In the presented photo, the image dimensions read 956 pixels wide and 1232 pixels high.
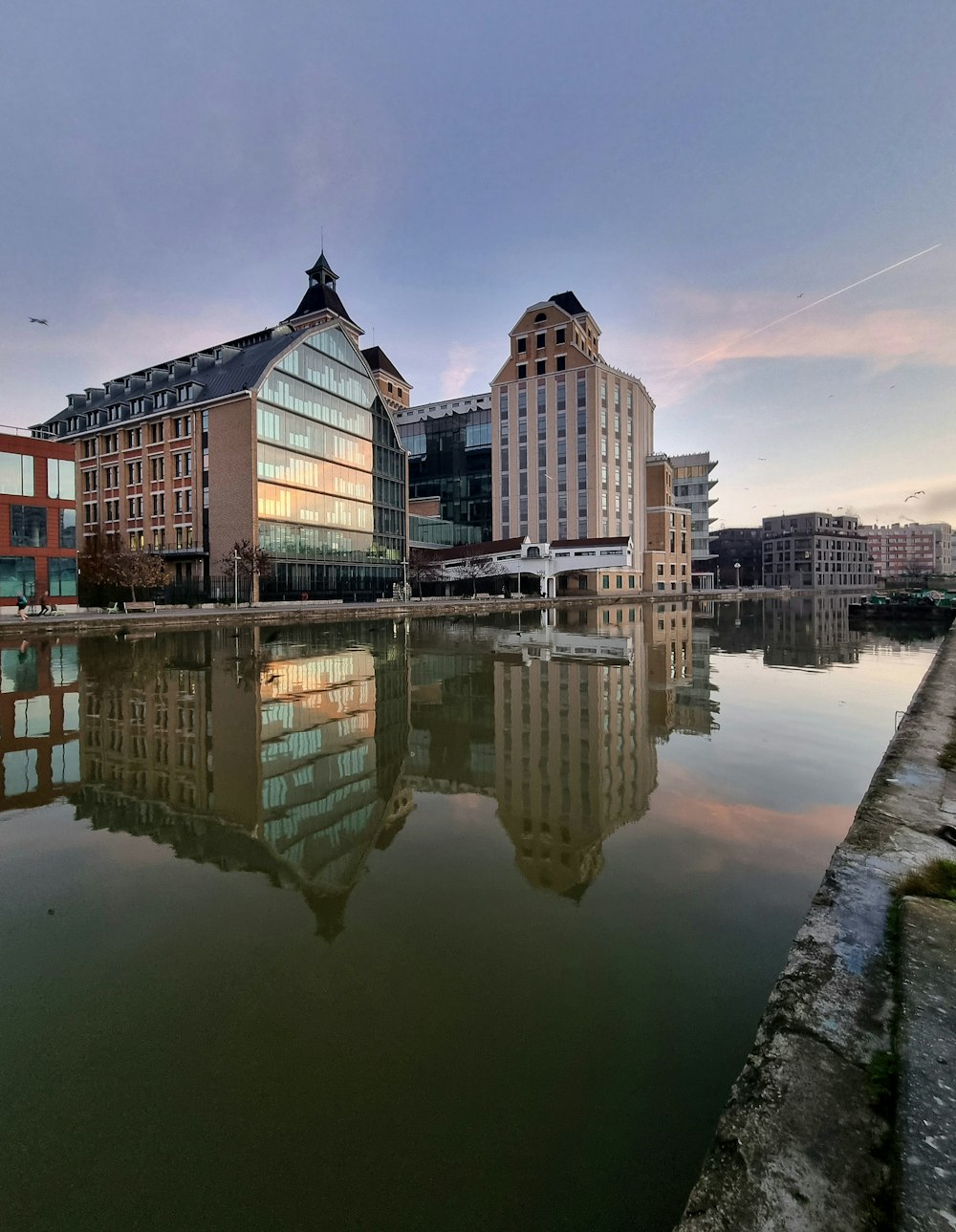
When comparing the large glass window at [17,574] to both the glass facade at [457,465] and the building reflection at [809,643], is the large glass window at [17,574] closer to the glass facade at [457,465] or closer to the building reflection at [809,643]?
the building reflection at [809,643]

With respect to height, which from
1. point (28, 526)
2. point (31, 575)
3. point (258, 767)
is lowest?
point (258, 767)

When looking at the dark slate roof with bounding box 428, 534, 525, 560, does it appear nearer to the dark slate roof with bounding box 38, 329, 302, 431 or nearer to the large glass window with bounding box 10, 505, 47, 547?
the dark slate roof with bounding box 38, 329, 302, 431

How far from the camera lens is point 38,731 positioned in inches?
402

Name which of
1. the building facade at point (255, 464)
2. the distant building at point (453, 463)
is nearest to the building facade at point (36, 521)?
the building facade at point (255, 464)

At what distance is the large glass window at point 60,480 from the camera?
4037 cm

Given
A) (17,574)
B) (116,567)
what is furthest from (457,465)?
(17,574)

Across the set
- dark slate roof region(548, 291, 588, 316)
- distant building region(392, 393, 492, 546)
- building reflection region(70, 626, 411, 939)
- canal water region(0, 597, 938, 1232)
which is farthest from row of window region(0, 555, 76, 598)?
dark slate roof region(548, 291, 588, 316)

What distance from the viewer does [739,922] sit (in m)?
4.42

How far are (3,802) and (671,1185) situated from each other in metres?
7.92

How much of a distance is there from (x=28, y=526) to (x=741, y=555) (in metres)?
155

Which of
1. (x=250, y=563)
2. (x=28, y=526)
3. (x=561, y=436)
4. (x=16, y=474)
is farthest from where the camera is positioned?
(x=561, y=436)

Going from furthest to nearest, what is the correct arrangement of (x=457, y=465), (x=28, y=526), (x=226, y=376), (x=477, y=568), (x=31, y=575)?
(x=457, y=465) < (x=477, y=568) < (x=226, y=376) < (x=31, y=575) < (x=28, y=526)

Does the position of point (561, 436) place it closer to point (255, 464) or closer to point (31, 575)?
point (255, 464)

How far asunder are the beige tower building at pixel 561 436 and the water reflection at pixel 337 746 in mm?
61930
